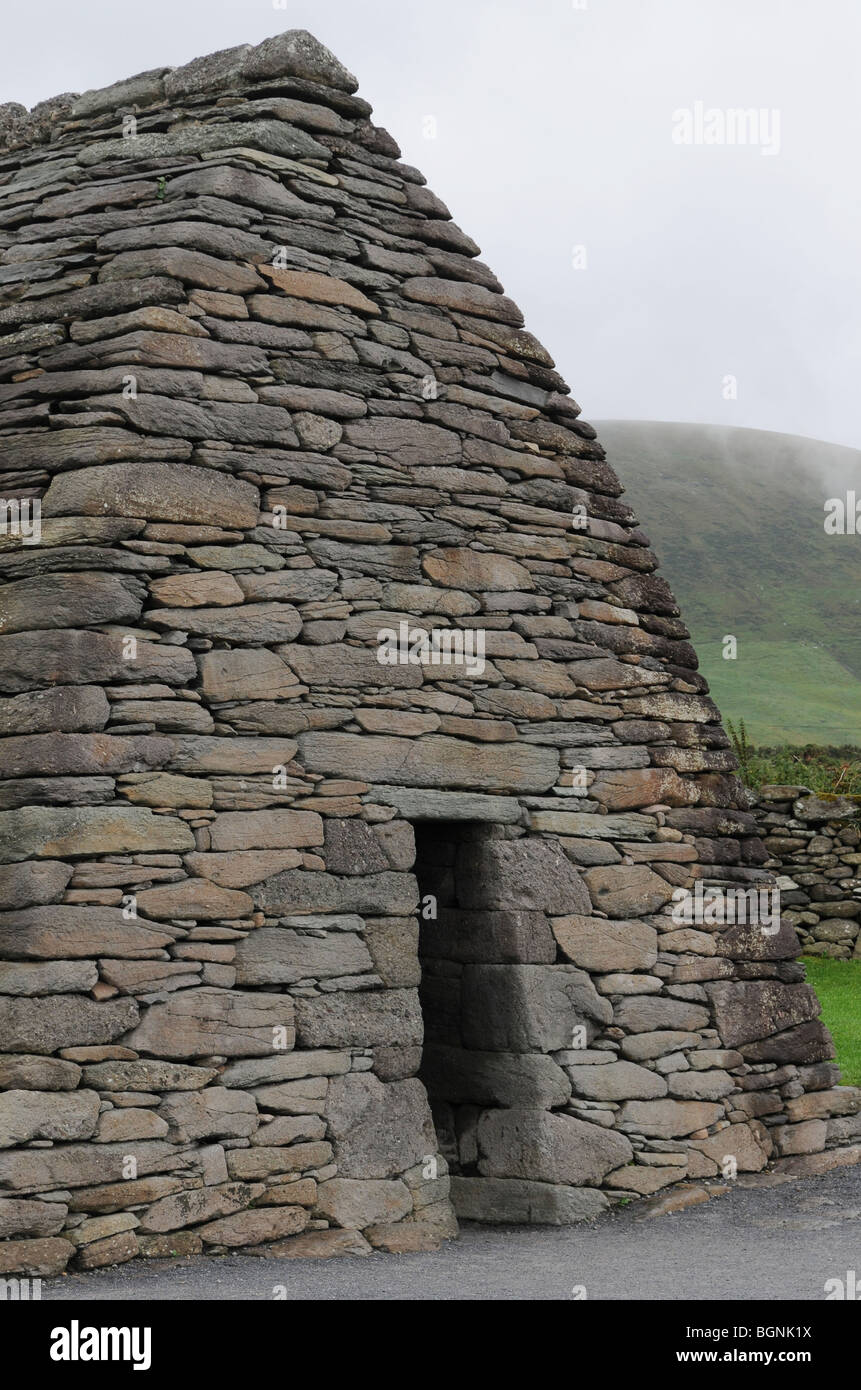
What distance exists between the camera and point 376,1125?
686cm

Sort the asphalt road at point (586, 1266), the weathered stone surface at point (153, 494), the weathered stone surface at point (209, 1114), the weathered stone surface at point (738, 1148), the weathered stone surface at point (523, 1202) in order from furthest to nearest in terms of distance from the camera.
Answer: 1. the weathered stone surface at point (738, 1148)
2. the weathered stone surface at point (523, 1202)
3. the weathered stone surface at point (153, 494)
4. the weathered stone surface at point (209, 1114)
5. the asphalt road at point (586, 1266)

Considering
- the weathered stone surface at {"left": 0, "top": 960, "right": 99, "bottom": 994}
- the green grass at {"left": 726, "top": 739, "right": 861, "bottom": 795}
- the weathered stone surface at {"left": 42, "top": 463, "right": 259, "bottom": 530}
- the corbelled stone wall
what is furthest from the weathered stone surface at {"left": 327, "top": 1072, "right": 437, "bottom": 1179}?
the green grass at {"left": 726, "top": 739, "right": 861, "bottom": 795}

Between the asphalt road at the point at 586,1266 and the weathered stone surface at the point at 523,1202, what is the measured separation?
67 millimetres

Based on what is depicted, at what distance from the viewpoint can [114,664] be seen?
6.56 meters

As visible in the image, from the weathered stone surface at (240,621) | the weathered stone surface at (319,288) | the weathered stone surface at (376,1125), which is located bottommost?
the weathered stone surface at (376,1125)

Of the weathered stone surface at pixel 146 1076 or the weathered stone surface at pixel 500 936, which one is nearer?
the weathered stone surface at pixel 146 1076

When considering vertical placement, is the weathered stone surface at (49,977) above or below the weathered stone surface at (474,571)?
below

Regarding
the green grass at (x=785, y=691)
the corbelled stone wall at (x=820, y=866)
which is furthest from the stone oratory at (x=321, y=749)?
the green grass at (x=785, y=691)

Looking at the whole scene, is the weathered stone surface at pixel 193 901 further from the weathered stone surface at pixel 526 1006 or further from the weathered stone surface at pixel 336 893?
the weathered stone surface at pixel 526 1006

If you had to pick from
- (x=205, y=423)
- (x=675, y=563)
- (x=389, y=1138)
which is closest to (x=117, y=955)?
(x=389, y=1138)

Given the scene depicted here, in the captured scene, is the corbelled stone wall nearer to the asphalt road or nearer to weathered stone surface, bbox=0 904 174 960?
the asphalt road

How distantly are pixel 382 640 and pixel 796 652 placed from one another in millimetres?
56447

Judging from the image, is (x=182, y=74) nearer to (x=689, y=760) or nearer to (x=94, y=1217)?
(x=689, y=760)

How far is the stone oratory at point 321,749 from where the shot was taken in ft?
20.9
